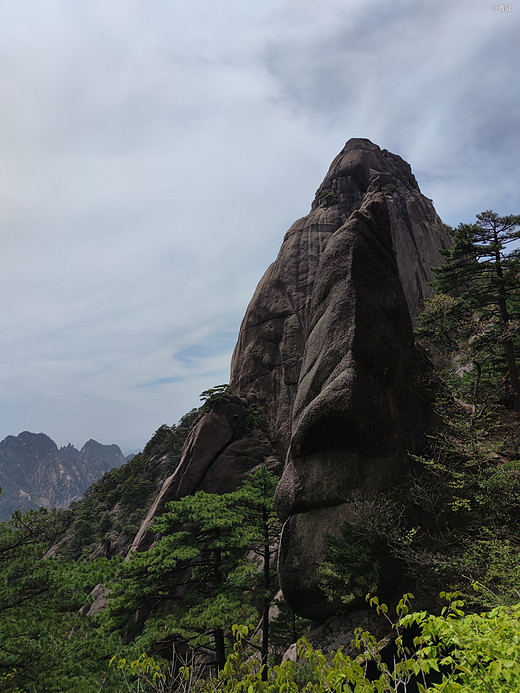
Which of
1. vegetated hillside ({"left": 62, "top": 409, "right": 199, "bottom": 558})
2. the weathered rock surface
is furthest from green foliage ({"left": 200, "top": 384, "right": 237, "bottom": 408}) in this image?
vegetated hillside ({"left": 62, "top": 409, "right": 199, "bottom": 558})

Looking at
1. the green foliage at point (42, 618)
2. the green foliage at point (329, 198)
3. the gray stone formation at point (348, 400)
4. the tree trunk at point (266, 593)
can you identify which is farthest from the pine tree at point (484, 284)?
the green foliage at point (329, 198)

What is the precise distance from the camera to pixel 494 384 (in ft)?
55.9

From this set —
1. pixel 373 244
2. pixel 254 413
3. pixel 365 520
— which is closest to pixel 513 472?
pixel 365 520

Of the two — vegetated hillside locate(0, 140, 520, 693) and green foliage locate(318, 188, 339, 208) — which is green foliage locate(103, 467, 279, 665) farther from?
green foliage locate(318, 188, 339, 208)

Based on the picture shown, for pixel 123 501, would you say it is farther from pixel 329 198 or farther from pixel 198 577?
pixel 329 198

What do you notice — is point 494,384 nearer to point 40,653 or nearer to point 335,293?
point 335,293

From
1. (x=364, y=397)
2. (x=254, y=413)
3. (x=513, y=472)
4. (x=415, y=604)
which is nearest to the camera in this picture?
(x=513, y=472)

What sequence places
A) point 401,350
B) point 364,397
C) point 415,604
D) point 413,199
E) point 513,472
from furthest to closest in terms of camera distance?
point 413,199
point 401,350
point 364,397
point 415,604
point 513,472

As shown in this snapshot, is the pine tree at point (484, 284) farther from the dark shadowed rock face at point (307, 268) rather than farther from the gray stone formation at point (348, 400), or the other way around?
the dark shadowed rock face at point (307, 268)

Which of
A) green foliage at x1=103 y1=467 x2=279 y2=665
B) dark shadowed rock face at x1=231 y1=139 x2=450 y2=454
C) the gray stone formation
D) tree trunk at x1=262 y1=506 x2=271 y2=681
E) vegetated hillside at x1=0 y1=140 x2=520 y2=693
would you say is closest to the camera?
vegetated hillside at x1=0 y1=140 x2=520 y2=693

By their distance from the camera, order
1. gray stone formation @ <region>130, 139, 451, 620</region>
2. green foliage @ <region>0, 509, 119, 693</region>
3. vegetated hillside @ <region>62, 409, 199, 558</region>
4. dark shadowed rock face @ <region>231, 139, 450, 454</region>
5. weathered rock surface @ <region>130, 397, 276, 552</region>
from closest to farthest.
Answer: green foliage @ <region>0, 509, 119, 693</region> < gray stone formation @ <region>130, 139, 451, 620</region> < weathered rock surface @ <region>130, 397, 276, 552</region> < dark shadowed rock face @ <region>231, 139, 450, 454</region> < vegetated hillside @ <region>62, 409, 199, 558</region>

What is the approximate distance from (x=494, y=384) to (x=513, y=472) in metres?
8.17

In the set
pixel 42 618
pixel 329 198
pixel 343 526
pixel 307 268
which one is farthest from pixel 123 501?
pixel 329 198

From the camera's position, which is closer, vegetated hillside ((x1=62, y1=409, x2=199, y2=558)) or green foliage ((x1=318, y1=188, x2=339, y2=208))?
vegetated hillside ((x1=62, y1=409, x2=199, y2=558))
